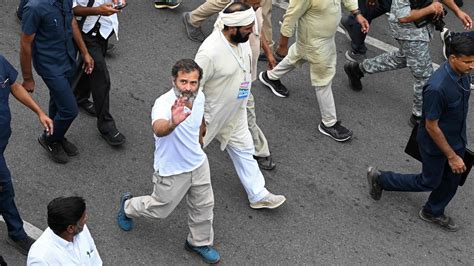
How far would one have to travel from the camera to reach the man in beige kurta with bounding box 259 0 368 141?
640 cm

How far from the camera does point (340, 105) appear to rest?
7422 mm

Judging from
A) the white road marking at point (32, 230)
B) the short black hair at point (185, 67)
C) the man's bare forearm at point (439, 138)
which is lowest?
the white road marking at point (32, 230)

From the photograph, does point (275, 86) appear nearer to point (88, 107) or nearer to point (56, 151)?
point (88, 107)

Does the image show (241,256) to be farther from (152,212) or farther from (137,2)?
(137,2)

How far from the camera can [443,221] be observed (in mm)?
5977

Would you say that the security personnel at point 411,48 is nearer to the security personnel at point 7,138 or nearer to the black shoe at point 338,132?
the black shoe at point 338,132

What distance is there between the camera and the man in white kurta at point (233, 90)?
17.5 ft

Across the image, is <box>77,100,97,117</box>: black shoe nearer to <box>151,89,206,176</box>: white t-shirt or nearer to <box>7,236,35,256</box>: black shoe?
<box>7,236,35,256</box>: black shoe

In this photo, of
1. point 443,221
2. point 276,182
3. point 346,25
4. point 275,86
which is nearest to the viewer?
point 443,221

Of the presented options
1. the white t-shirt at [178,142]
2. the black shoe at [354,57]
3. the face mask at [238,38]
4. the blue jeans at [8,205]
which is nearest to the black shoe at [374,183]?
the face mask at [238,38]

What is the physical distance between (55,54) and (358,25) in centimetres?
361

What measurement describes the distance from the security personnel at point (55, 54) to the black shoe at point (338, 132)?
7.46ft

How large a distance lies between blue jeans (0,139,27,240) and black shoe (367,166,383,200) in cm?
279

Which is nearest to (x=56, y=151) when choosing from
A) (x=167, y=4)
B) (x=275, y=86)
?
(x=275, y=86)
